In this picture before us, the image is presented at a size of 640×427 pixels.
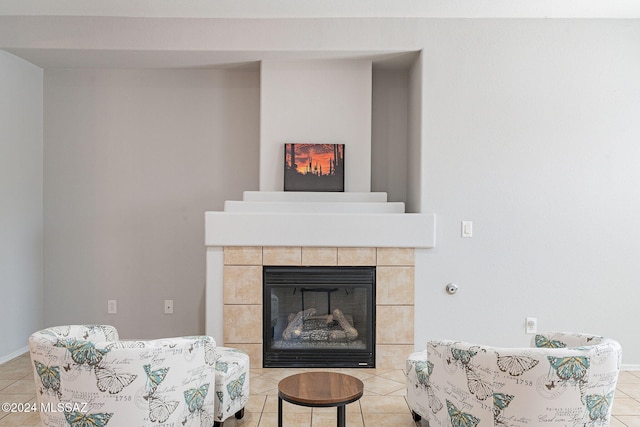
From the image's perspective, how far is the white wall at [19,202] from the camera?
392 cm

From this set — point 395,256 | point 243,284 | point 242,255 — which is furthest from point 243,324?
point 395,256

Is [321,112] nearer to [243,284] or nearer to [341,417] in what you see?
[243,284]

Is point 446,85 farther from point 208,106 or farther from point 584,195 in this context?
point 208,106

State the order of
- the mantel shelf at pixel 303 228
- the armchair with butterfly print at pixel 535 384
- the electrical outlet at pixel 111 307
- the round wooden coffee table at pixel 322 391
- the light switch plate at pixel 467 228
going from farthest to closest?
1. the electrical outlet at pixel 111 307
2. the light switch plate at pixel 467 228
3. the mantel shelf at pixel 303 228
4. the round wooden coffee table at pixel 322 391
5. the armchair with butterfly print at pixel 535 384

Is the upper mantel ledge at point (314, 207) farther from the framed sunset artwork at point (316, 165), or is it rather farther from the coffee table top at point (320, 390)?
the coffee table top at point (320, 390)

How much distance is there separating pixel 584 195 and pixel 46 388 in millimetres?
3660

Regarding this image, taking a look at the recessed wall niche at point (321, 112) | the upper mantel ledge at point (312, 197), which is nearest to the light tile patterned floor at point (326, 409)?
the upper mantel ledge at point (312, 197)

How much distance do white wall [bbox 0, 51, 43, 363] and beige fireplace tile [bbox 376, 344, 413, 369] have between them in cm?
283

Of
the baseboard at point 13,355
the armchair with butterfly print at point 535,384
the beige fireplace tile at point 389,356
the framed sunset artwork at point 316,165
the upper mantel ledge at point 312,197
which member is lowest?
the baseboard at point 13,355

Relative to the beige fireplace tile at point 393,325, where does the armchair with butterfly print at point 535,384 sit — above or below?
above

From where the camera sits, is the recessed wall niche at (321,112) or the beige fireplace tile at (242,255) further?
the recessed wall niche at (321,112)

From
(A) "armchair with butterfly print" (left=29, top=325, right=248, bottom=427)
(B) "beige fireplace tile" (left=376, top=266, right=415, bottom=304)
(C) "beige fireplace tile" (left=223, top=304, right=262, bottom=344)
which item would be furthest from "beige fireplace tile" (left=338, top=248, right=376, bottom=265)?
A: (A) "armchair with butterfly print" (left=29, top=325, right=248, bottom=427)

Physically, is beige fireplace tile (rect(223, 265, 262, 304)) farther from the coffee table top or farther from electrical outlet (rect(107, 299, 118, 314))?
the coffee table top

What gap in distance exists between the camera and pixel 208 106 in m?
4.42
